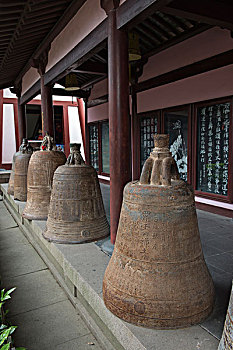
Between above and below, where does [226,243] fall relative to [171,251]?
below

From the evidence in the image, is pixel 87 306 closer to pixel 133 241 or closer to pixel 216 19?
pixel 133 241

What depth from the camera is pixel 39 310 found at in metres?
3.21

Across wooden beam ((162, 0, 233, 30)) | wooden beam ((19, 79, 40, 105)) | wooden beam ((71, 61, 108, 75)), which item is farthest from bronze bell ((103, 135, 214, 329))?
wooden beam ((19, 79, 40, 105))

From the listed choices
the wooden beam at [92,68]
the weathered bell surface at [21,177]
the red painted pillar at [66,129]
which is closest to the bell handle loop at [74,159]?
the weathered bell surface at [21,177]

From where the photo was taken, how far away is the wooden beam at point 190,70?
4.88 meters

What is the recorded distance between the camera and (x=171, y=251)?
209cm

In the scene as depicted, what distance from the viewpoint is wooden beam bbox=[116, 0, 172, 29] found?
271 cm

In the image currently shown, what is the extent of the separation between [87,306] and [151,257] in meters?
1.26

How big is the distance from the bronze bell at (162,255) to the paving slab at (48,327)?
0.93 meters

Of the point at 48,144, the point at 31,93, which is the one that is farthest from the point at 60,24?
the point at 31,93

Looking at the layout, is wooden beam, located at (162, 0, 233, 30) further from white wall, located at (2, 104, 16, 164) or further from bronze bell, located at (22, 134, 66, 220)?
white wall, located at (2, 104, 16, 164)

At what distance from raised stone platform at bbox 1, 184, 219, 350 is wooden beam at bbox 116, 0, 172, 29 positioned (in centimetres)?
258

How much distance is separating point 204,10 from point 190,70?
92.4 inches

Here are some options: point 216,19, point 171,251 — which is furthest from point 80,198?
point 216,19
